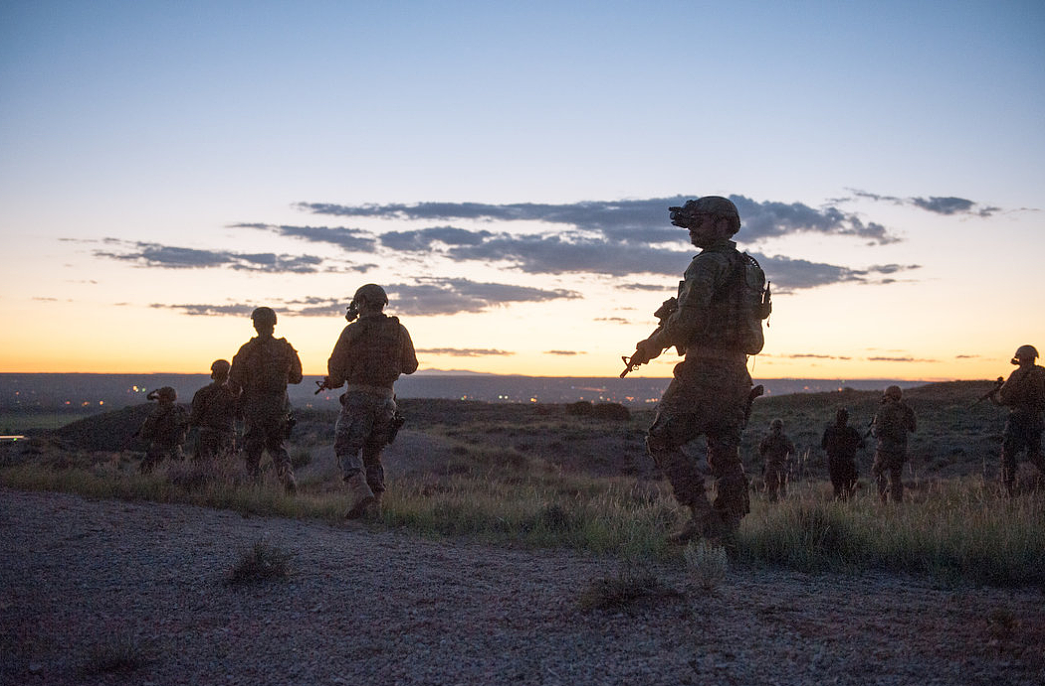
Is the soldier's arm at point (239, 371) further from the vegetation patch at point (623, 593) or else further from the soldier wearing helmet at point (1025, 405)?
the soldier wearing helmet at point (1025, 405)

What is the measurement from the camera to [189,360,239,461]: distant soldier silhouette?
39.3 ft

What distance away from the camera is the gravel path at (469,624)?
11.6 feet

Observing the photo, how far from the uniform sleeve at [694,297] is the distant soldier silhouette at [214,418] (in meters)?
8.16

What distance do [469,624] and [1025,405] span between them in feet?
34.2

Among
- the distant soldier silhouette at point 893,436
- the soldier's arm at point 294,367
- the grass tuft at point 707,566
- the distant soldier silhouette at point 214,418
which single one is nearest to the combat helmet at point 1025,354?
the distant soldier silhouette at point 893,436

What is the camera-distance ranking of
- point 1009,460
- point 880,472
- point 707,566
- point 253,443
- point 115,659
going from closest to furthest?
point 115,659
point 707,566
point 253,443
point 1009,460
point 880,472

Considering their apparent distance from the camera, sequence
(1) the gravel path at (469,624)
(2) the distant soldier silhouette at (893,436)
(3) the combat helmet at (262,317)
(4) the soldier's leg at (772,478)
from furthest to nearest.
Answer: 1. (4) the soldier's leg at (772,478)
2. (2) the distant soldier silhouette at (893,436)
3. (3) the combat helmet at (262,317)
4. (1) the gravel path at (469,624)

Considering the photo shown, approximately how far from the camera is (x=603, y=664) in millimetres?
3619

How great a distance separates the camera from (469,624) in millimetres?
4207

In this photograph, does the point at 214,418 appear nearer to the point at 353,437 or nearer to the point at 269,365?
the point at 269,365

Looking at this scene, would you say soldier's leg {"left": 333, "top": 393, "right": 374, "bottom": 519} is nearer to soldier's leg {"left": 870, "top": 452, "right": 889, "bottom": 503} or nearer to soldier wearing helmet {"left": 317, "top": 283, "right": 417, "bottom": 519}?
soldier wearing helmet {"left": 317, "top": 283, "right": 417, "bottom": 519}

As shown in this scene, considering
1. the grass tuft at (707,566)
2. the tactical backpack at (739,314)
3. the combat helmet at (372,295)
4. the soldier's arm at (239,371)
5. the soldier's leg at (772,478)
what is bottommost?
the soldier's leg at (772,478)

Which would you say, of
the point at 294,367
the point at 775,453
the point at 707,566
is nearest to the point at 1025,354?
the point at 775,453

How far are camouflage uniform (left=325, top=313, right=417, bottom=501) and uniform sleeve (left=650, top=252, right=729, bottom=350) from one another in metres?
3.70
